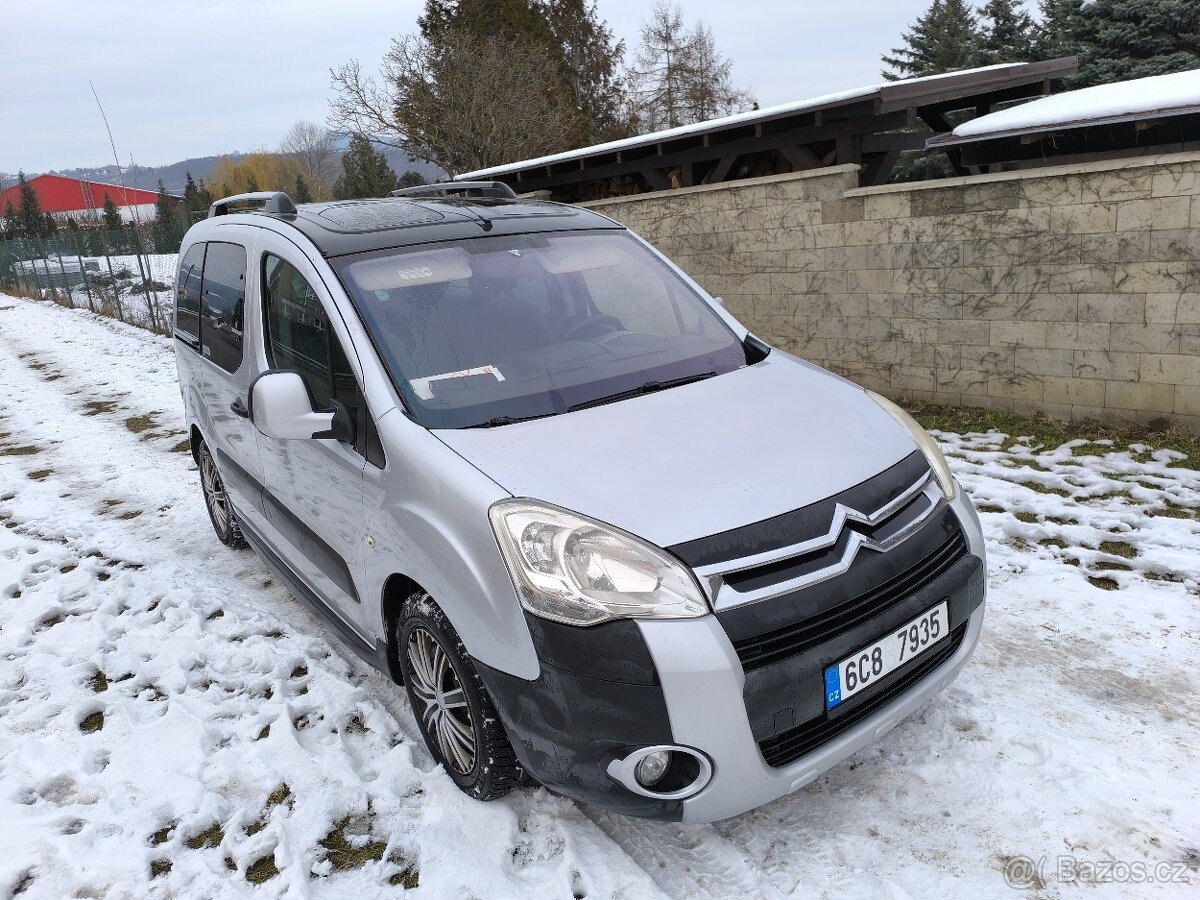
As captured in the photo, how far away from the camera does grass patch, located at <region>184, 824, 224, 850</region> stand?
2.56 metres

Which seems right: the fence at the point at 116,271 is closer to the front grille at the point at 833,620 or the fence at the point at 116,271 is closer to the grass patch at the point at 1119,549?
the grass patch at the point at 1119,549

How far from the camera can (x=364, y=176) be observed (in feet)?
167

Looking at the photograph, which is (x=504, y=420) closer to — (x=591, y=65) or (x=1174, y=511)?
(x=1174, y=511)

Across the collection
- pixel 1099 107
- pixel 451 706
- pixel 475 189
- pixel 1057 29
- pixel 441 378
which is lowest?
pixel 451 706

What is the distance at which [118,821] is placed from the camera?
8.77 feet

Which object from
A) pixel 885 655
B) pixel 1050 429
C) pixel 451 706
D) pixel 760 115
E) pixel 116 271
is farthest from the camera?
pixel 116 271

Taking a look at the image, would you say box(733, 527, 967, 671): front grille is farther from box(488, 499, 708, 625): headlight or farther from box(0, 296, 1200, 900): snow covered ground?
box(0, 296, 1200, 900): snow covered ground

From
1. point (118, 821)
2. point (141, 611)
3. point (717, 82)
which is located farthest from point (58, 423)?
point (717, 82)

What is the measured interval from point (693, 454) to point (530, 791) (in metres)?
1.24

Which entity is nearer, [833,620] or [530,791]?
[833,620]

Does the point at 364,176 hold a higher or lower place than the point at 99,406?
higher

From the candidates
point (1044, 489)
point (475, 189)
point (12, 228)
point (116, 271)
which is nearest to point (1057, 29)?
point (1044, 489)

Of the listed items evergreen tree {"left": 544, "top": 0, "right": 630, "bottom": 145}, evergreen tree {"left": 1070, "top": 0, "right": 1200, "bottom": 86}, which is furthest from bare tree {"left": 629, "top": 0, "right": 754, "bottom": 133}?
evergreen tree {"left": 1070, "top": 0, "right": 1200, "bottom": 86}

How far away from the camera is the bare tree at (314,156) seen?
254 feet
